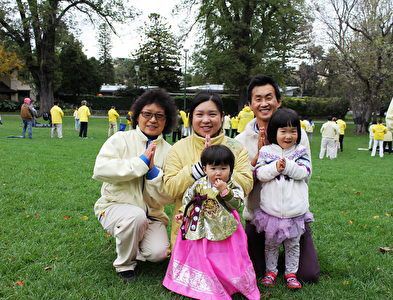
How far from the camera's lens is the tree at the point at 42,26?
30812mm

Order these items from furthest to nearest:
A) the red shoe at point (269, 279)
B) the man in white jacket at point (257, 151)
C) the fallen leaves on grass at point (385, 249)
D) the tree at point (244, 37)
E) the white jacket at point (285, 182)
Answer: the tree at point (244, 37) < the fallen leaves on grass at point (385, 249) < the man in white jacket at point (257, 151) < the red shoe at point (269, 279) < the white jacket at point (285, 182)

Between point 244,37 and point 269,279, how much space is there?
93.2ft

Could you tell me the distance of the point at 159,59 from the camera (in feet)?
186

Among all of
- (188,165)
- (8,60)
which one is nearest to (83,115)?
(188,165)

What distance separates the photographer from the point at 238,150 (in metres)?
3.56

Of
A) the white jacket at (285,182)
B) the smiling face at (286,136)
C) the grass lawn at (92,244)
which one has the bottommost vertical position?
the grass lawn at (92,244)

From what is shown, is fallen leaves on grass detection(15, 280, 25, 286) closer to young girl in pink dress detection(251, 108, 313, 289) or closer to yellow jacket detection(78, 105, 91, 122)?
young girl in pink dress detection(251, 108, 313, 289)

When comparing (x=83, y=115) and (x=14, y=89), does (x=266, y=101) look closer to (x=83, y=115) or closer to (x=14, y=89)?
(x=83, y=115)

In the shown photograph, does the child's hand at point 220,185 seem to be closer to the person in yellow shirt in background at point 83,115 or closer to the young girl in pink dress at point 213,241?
the young girl in pink dress at point 213,241

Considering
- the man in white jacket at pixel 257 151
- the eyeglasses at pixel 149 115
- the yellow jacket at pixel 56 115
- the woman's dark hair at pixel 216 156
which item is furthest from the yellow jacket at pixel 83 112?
the woman's dark hair at pixel 216 156

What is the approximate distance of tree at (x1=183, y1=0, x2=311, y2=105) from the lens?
29.2 metres

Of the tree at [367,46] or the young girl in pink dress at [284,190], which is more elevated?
the tree at [367,46]

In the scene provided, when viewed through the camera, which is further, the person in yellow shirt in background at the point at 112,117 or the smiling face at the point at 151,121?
the person in yellow shirt in background at the point at 112,117

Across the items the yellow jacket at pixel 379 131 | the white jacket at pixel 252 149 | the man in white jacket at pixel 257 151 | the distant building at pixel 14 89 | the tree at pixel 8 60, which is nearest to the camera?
the man in white jacket at pixel 257 151
